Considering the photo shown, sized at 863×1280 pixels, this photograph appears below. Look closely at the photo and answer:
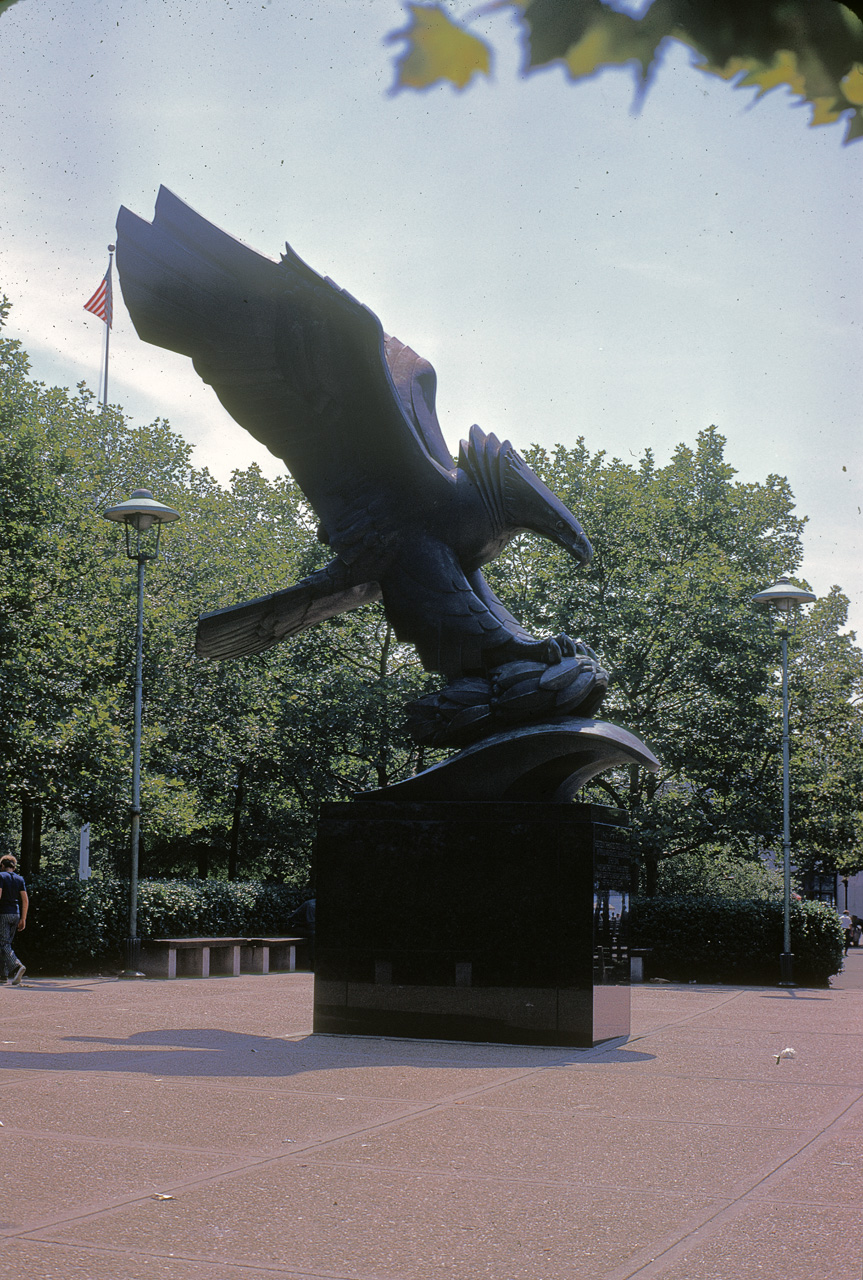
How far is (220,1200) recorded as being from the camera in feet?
14.1

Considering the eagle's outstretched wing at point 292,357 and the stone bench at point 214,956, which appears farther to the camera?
the stone bench at point 214,956

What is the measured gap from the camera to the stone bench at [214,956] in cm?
1584

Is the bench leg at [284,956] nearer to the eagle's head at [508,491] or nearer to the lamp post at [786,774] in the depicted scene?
the lamp post at [786,774]

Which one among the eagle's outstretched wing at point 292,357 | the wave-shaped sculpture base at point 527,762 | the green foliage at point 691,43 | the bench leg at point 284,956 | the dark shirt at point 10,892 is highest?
the eagle's outstretched wing at point 292,357

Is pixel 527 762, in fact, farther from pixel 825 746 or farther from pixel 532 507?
pixel 825 746

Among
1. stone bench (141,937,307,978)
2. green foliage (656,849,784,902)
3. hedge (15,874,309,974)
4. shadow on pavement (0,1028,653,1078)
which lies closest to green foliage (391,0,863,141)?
shadow on pavement (0,1028,653,1078)

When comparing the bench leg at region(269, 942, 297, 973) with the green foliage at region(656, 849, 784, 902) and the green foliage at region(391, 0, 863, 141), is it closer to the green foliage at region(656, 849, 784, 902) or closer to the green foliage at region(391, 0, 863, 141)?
the green foliage at region(656, 849, 784, 902)

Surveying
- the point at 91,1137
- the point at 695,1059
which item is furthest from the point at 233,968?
the point at 91,1137

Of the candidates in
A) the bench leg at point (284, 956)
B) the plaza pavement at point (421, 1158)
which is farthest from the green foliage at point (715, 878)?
the plaza pavement at point (421, 1158)

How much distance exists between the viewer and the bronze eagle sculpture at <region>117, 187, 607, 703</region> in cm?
943

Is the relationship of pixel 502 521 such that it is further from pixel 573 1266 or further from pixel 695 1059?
pixel 573 1266

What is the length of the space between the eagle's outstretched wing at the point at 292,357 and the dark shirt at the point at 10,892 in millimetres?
6425

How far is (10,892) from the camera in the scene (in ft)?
45.3

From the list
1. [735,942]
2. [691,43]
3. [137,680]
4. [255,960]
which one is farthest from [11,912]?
[691,43]
